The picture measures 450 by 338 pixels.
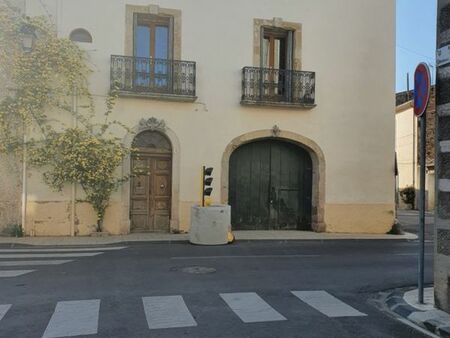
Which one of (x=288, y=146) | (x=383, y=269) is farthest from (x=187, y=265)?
(x=288, y=146)

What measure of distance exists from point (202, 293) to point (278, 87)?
1001cm

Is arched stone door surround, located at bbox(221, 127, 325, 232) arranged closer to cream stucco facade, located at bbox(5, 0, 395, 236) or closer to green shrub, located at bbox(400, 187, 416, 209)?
cream stucco facade, located at bbox(5, 0, 395, 236)

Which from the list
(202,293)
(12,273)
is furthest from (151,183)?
(202,293)

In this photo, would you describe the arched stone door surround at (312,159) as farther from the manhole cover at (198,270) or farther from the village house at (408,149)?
the village house at (408,149)

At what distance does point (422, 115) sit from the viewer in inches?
257

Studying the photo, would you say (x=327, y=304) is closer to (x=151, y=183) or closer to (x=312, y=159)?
(x=151, y=183)

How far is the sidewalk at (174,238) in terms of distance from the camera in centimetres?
1294

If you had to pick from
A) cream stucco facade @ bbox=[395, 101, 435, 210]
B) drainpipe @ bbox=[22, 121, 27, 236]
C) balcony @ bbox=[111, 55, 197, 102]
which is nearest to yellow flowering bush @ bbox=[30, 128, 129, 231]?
drainpipe @ bbox=[22, 121, 27, 236]

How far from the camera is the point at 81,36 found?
14523mm

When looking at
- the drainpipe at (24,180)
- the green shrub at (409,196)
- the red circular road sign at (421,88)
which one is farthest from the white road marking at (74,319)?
the green shrub at (409,196)

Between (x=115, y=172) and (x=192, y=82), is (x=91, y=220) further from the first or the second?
(x=192, y=82)

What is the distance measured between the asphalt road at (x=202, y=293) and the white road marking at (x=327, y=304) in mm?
13

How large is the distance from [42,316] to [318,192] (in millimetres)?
11513

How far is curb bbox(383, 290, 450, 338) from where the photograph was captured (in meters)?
5.49
